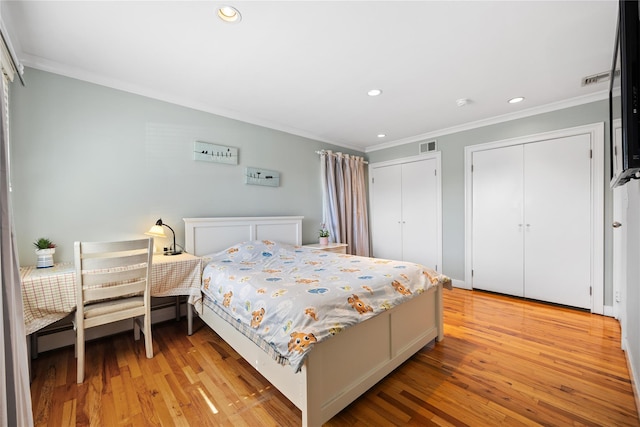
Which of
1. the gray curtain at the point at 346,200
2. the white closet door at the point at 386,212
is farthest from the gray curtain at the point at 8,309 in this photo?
the white closet door at the point at 386,212

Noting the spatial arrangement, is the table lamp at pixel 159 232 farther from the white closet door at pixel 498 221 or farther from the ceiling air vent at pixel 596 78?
the ceiling air vent at pixel 596 78

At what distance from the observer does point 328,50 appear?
200cm

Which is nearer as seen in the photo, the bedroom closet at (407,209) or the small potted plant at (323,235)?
the small potted plant at (323,235)

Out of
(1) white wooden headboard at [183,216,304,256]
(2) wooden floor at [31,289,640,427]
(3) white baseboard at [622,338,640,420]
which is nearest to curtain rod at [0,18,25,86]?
(1) white wooden headboard at [183,216,304,256]

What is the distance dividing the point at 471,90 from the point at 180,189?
3149 mm

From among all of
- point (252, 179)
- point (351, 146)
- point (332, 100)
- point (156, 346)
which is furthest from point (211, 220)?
point (351, 146)

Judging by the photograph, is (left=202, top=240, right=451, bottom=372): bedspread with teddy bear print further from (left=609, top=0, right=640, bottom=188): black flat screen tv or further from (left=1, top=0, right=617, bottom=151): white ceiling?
(left=1, top=0, right=617, bottom=151): white ceiling

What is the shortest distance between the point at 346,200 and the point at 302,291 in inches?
117

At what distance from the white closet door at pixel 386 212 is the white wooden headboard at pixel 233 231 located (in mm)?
1658

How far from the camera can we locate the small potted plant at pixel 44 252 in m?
2.02

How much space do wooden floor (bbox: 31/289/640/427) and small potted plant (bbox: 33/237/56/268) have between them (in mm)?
744

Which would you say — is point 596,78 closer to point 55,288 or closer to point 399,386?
point 399,386

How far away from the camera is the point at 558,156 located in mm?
3025

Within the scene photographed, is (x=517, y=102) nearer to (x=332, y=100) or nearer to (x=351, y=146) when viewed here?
(x=332, y=100)
